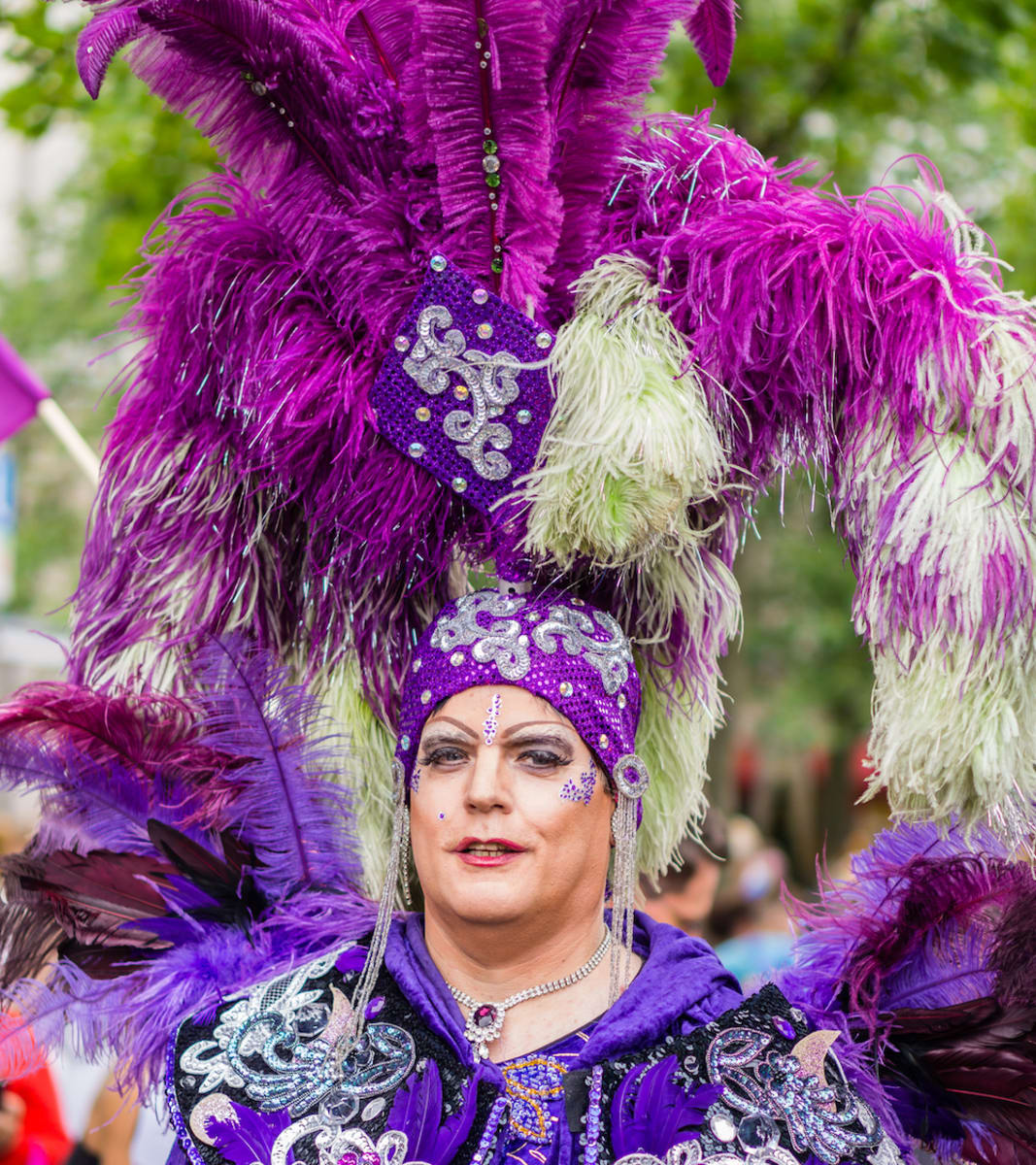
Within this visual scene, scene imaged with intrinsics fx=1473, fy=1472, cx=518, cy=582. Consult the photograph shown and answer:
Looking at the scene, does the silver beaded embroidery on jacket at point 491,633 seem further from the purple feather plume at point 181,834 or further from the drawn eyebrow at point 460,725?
the purple feather plume at point 181,834

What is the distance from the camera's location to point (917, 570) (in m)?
2.29

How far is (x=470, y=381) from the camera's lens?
8.23ft

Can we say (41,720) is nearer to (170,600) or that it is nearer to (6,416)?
(170,600)

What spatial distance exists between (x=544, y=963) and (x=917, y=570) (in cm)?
89

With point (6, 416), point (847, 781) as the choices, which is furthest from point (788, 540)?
point (6, 416)

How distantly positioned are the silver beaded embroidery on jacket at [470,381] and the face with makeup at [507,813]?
40 cm

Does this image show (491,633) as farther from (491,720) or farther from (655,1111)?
(655,1111)

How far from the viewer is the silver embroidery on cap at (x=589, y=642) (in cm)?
249

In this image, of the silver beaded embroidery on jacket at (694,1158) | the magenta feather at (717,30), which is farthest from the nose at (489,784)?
the magenta feather at (717,30)

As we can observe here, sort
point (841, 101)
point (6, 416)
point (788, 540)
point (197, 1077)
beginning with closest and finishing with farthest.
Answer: point (197, 1077) < point (6, 416) < point (841, 101) < point (788, 540)

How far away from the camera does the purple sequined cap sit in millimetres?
2457

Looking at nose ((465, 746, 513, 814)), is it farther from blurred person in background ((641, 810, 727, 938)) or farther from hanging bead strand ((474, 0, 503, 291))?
blurred person in background ((641, 810, 727, 938))

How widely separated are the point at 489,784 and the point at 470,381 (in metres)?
0.68

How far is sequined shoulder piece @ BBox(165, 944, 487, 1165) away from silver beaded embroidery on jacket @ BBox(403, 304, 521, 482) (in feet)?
3.03
